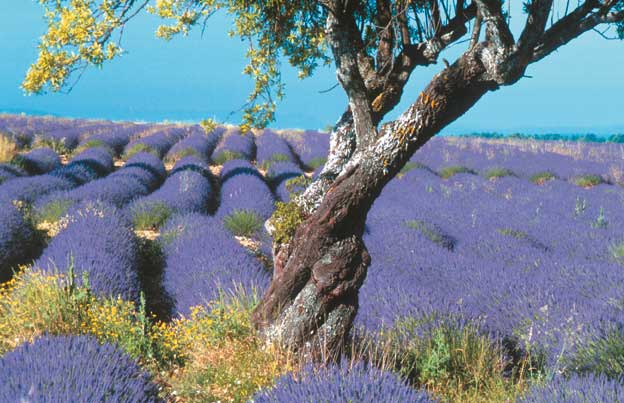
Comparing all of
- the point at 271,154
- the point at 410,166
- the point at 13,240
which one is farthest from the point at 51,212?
the point at 410,166

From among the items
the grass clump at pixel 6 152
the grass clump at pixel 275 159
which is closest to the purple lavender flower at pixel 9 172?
the grass clump at pixel 6 152

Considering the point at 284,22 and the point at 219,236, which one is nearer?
Answer: the point at 284,22

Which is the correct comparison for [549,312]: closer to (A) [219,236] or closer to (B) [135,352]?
(B) [135,352]

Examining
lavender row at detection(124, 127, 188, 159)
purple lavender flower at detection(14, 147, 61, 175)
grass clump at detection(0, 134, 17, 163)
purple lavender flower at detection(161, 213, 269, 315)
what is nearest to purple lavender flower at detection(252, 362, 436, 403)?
purple lavender flower at detection(161, 213, 269, 315)

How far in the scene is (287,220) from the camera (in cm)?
368

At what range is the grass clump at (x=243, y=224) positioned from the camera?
7520mm

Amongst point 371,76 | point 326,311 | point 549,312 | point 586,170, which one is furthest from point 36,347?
point 586,170

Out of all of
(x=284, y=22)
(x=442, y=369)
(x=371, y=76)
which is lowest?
(x=442, y=369)

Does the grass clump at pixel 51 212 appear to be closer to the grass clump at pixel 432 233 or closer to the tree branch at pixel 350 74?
the grass clump at pixel 432 233

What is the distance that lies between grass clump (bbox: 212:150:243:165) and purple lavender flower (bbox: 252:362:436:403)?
1305 cm

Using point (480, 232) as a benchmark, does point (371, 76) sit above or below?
above

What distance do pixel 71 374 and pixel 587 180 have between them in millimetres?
12573

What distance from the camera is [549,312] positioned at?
371cm

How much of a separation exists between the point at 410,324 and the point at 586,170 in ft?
37.7
